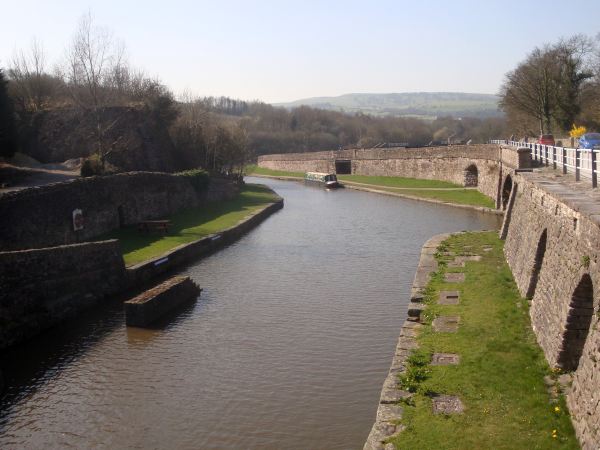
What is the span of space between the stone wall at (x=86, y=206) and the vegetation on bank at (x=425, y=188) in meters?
14.8

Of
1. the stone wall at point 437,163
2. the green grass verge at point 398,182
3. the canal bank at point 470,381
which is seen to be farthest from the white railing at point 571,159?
the green grass verge at point 398,182

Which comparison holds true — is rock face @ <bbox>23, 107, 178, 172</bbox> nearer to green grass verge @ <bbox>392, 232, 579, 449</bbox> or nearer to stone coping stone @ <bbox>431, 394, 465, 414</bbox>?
green grass verge @ <bbox>392, 232, 579, 449</bbox>

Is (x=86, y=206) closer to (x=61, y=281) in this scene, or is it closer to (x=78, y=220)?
(x=78, y=220)

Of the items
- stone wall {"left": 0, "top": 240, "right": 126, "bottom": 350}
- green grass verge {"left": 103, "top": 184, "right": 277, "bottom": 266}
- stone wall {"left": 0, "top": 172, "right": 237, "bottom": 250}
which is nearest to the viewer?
stone wall {"left": 0, "top": 240, "right": 126, "bottom": 350}

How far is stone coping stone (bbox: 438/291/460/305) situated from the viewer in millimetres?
13580

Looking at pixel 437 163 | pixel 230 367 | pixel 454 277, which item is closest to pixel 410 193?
pixel 437 163

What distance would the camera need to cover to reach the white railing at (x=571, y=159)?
11757mm

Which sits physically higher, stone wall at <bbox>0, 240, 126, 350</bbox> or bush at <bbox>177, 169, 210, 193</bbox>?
bush at <bbox>177, 169, 210, 193</bbox>

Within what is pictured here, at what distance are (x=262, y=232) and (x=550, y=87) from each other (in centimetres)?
2756

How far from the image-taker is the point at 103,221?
2259cm

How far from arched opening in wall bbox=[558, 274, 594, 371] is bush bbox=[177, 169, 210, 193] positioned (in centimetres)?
2543

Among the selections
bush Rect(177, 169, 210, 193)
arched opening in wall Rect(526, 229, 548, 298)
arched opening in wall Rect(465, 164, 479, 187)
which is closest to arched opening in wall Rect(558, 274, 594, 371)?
arched opening in wall Rect(526, 229, 548, 298)

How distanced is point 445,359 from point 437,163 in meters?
37.5

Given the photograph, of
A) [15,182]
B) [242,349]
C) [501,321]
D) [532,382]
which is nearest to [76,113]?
[15,182]
